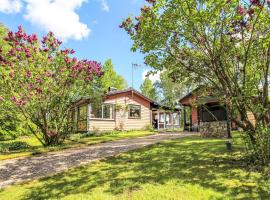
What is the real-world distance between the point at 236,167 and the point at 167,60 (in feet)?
12.5

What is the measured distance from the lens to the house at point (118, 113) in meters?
19.5

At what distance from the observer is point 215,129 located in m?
14.2

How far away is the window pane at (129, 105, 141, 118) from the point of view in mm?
22855

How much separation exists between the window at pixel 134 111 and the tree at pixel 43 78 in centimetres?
1094

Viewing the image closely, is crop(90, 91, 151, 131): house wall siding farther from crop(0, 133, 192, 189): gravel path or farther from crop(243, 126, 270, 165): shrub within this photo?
crop(243, 126, 270, 165): shrub

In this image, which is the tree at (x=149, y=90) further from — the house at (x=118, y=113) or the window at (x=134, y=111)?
the window at (x=134, y=111)

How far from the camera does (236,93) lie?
653cm

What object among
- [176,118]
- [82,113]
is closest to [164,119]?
[176,118]

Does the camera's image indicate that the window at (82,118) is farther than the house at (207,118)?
Yes

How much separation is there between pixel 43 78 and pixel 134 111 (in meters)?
13.5

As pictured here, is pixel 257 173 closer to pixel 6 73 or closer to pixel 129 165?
pixel 129 165

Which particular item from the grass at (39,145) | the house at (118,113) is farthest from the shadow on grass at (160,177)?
the house at (118,113)

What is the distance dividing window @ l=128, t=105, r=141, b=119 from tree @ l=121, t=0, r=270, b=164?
15.1 m

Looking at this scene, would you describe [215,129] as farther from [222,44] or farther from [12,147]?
[12,147]
